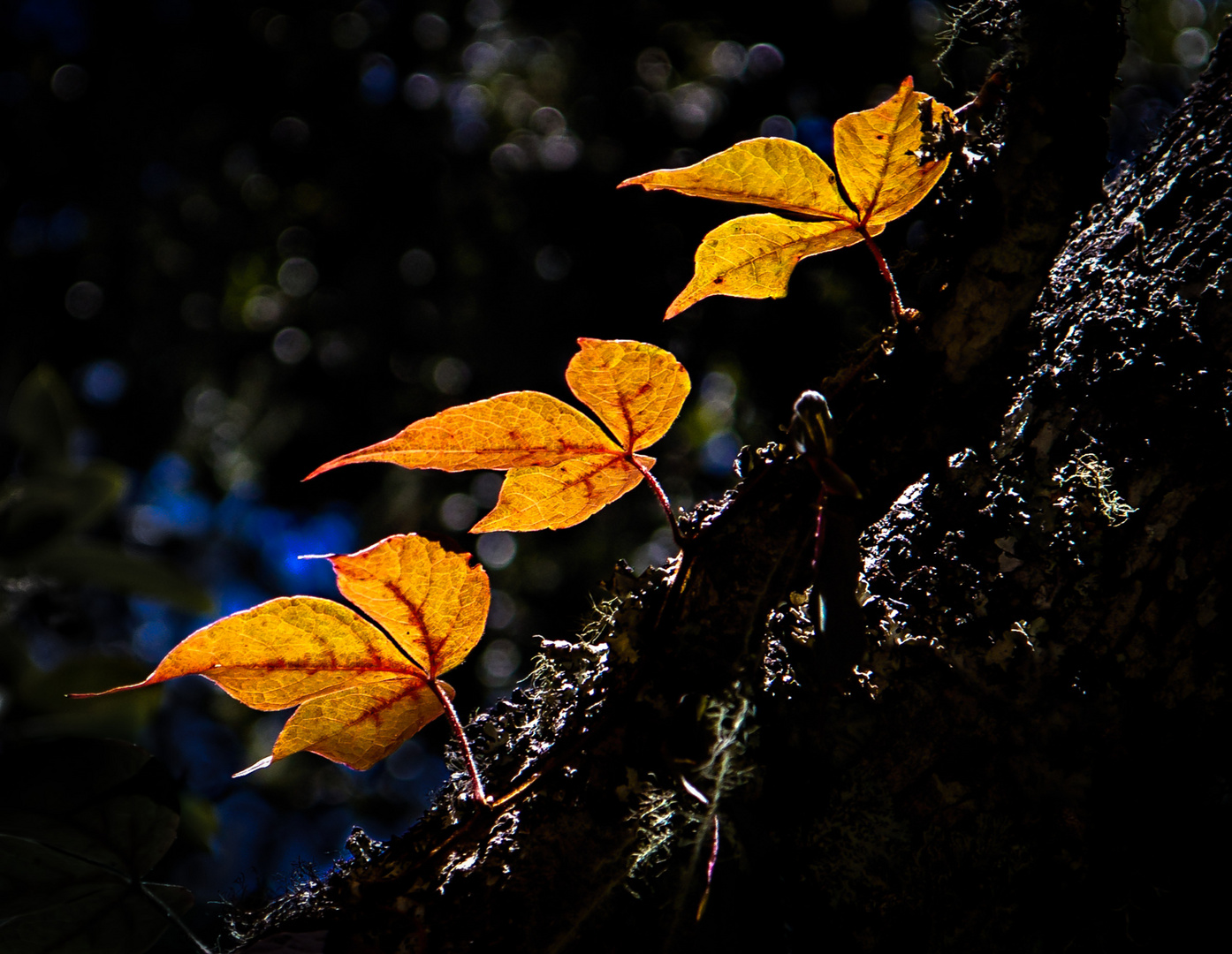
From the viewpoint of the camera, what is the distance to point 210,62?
217 centimetres

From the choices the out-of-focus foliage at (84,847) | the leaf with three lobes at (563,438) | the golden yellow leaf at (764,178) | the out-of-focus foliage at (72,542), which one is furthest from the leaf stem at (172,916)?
the golden yellow leaf at (764,178)

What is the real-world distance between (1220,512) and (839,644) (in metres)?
0.28

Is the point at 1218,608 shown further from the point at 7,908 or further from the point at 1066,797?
the point at 7,908

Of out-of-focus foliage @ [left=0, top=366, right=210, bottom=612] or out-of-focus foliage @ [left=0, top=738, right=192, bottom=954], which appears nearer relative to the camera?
out-of-focus foliage @ [left=0, top=738, right=192, bottom=954]

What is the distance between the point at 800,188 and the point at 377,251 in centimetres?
194

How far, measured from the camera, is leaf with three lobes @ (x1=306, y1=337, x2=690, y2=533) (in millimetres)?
417

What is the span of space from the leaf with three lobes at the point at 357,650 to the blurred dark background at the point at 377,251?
1.51 meters

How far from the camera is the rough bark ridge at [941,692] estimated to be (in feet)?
1.38

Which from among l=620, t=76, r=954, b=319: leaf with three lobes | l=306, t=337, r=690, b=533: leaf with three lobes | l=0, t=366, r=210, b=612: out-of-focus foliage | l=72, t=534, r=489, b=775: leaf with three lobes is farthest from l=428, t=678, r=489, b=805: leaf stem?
l=0, t=366, r=210, b=612: out-of-focus foliage

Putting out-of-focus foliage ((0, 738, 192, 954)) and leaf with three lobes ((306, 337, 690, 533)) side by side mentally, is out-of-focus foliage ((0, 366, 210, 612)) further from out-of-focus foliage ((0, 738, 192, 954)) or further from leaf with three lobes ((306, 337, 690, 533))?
leaf with three lobes ((306, 337, 690, 533))

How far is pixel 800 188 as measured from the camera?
0.47m

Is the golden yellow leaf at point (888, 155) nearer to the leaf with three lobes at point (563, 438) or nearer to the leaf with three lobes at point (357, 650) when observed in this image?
the leaf with three lobes at point (563, 438)

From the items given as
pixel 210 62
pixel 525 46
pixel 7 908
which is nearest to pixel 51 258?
pixel 210 62

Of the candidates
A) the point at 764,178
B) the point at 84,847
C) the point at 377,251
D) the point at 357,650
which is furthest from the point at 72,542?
the point at 377,251
